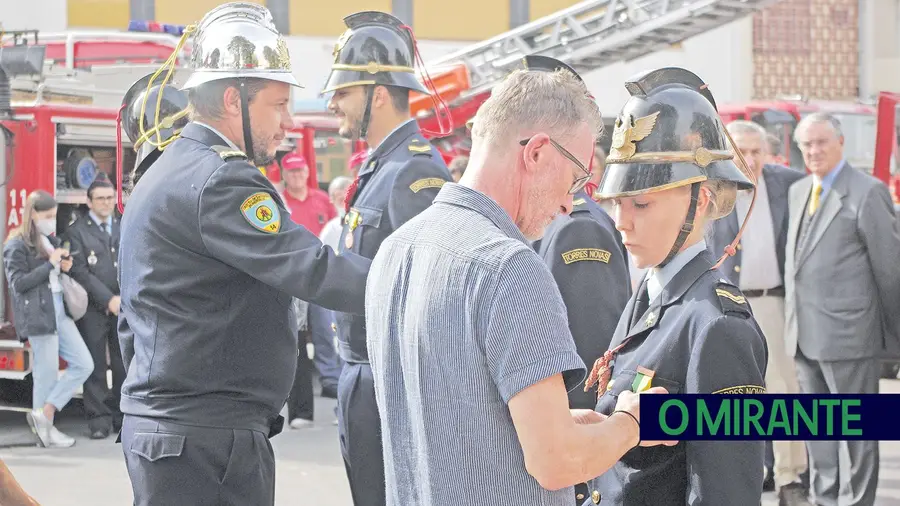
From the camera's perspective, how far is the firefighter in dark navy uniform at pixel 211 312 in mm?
3385

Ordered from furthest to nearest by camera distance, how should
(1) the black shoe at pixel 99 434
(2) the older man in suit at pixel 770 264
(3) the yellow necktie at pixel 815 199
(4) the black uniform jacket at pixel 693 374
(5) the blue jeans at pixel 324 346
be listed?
(5) the blue jeans at pixel 324 346
(1) the black shoe at pixel 99 434
(2) the older man in suit at pixel 770 264
(3) the yellow necktie at pixel 815 199
(4) the black uniform jacket at pixel 693 374

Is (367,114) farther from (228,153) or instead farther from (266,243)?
(266,243)

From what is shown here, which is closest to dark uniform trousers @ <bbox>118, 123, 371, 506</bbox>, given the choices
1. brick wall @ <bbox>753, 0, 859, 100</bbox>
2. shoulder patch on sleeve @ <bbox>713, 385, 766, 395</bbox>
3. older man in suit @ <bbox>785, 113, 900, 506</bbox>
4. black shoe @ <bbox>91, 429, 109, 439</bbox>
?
shoulder patch on sleeve @ <bbox>713, 385, 766, 395</bbox>

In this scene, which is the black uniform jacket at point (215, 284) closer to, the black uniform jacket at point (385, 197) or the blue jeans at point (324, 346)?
the black uniform jacket at point (385, 197)

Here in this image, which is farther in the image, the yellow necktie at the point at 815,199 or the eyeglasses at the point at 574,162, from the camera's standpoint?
the yellow necktie at the point at 815,199

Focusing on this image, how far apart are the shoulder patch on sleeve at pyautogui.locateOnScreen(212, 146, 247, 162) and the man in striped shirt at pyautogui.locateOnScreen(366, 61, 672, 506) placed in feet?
3.46

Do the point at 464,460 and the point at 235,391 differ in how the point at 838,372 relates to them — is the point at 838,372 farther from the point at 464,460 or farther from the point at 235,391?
the point at 464,460

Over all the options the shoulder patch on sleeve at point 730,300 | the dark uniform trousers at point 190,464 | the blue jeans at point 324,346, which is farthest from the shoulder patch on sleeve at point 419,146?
the blue jeans at point 324,346

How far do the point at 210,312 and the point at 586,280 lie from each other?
5.25ft

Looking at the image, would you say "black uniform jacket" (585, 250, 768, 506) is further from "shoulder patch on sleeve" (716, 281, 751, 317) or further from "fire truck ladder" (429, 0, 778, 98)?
"fire truck ladder" (429, 0, 778, 98)

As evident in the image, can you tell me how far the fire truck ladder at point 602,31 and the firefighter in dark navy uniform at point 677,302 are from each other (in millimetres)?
11214

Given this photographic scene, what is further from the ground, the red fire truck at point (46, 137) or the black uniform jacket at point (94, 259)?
the red fire truck at point (46, 137)

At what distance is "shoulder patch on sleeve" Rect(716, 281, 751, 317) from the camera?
282 centimetres

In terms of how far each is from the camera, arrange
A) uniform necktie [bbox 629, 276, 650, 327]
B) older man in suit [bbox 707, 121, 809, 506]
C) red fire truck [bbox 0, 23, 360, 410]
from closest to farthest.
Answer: uniform necktie [bbox 629, 276, 650, 327]
older man in suit [bbox 707, 121, 809, 506]
red fire truck [bbox 0, 23, 360, 410]
